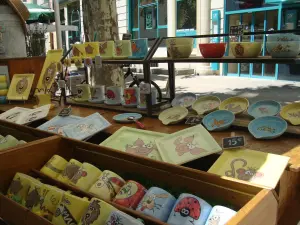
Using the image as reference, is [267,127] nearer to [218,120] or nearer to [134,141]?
[218,120]

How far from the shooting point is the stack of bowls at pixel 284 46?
1474 millimetres

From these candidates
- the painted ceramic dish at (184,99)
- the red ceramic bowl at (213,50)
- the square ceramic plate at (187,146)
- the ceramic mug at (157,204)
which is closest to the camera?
the ceramic mug at (157,204)

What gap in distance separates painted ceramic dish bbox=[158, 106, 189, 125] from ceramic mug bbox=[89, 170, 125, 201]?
0.69 m

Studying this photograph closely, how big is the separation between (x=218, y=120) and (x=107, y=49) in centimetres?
104

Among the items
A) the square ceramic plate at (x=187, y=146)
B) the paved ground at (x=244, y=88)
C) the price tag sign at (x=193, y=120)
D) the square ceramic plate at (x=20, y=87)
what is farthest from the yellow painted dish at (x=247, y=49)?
the paved ground at (x=244, y=88)

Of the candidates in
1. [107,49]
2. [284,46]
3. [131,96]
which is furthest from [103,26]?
[284,46]

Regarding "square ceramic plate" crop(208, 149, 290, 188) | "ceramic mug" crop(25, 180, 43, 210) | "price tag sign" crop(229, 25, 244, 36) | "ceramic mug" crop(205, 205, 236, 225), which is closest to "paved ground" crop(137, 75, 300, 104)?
"price tag sign" crop(229, 25, 244, 36)

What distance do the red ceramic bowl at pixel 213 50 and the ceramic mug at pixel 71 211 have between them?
1125 millimetres

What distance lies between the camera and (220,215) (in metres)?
0.89

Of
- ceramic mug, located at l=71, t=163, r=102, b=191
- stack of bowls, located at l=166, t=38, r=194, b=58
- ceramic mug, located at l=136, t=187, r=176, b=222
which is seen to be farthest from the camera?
stack of bowls, located at l=166, t=38, r=194, b=58

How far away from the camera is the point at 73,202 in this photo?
1.01m

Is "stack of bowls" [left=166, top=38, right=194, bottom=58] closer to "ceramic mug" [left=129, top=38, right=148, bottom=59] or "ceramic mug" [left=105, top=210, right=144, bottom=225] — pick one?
"ceramic mug" [left=129, top=38, right=148, bottom=59]

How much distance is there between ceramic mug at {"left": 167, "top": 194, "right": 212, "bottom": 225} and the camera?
2.94ft

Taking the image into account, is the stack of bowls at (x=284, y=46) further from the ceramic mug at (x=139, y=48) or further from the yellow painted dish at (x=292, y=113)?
the ceramic mug at (x=139, y=48)
